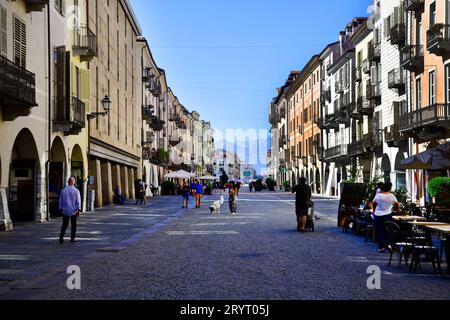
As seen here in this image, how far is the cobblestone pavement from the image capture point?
29.9 feet

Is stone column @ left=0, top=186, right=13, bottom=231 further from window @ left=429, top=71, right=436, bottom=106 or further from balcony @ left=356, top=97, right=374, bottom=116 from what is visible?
balcony @ left=356, top=97, right=374, bottom=116

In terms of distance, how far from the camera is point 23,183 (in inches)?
949

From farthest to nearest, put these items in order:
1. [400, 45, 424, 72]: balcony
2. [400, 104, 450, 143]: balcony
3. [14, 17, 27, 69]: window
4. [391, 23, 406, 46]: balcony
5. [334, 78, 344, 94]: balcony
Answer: [334, 78, 344, 94]: balcony, [391, 23, 406, 46]: balcony, [400, 45, 424, 72]: balcony, [400, 104, 450, 143]: balcony, [14, 17, 27, 69]: window

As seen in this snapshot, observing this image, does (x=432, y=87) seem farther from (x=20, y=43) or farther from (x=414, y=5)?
(x=20, y=43)

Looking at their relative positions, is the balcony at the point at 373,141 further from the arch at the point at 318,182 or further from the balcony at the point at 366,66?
the arch at the point at 318,182

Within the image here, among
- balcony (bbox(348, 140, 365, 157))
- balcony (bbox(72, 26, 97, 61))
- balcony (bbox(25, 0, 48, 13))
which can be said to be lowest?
balcony (bbox(348, 140, 365, 157))

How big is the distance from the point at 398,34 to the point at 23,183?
69.8 ft

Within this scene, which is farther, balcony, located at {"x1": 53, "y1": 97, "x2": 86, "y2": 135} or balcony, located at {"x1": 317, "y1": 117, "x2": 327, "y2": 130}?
balcony, located at {"x1": 317, "y1": 117, "x2": 327, "y2": 130}

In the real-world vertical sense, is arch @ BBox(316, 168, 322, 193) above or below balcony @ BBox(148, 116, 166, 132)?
below

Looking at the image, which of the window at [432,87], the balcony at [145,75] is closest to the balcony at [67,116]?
the window at [432,87]

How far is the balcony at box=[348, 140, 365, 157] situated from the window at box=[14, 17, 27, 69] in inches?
1172

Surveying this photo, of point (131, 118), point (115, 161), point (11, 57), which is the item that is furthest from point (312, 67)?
point (11, 57)

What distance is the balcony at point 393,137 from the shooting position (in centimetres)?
3612

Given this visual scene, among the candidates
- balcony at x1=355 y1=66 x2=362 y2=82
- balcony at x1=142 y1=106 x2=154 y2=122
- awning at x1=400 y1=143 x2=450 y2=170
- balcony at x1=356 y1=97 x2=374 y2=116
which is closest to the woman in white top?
awning at x1=400 y1=143 x2=450 y2=170
